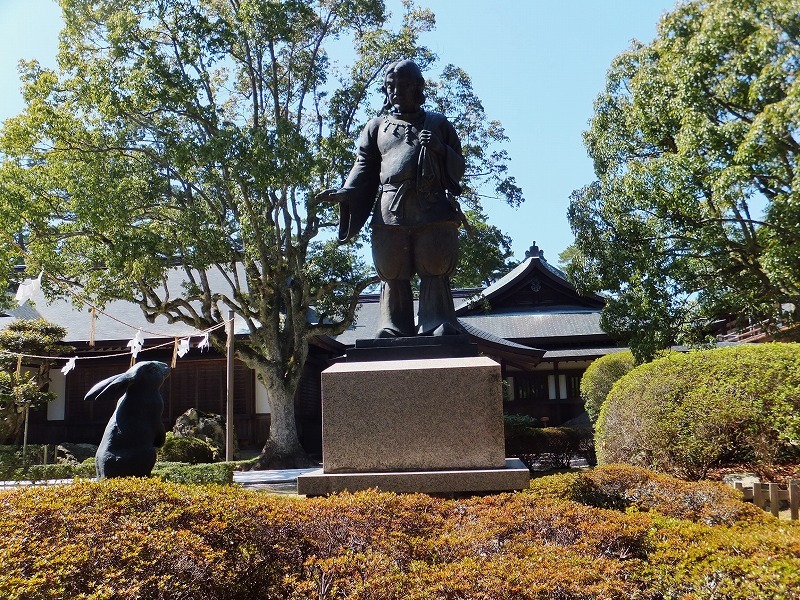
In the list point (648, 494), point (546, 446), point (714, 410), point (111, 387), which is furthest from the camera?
point (546, 446)

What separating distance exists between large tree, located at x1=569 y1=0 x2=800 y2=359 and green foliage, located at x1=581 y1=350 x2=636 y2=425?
9.76 ft

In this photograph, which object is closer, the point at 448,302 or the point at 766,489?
the point at 448,302

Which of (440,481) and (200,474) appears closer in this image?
(440,481)

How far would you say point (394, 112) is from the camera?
5.95 metres

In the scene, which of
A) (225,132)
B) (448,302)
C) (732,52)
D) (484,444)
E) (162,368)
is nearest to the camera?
(484,444)

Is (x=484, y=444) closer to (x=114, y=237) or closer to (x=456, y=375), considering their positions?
(x=456, y=375)

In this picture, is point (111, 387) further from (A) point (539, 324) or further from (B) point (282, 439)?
(A) point (539, 324)

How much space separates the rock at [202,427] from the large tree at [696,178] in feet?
36.0

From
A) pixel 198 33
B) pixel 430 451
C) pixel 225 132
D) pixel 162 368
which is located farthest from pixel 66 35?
pixel 430 451

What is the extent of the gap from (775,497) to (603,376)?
1056cm

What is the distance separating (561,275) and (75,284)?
653 inches

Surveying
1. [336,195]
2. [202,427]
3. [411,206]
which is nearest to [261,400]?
[202,427]

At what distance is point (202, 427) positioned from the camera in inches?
739

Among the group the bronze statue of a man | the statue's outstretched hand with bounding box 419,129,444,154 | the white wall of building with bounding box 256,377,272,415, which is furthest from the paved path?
the statue's outstretched hand with bounding box 419,129,444,154
